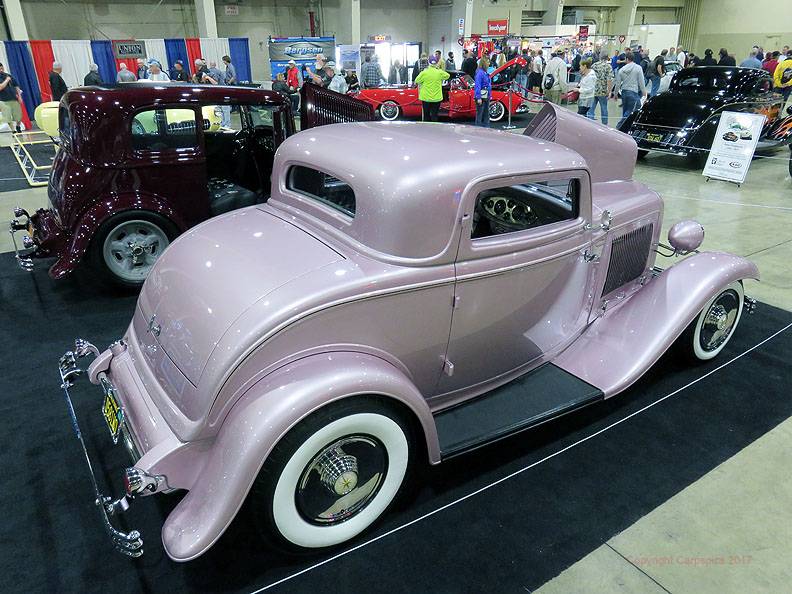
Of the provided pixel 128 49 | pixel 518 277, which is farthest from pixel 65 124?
pixel 128 49

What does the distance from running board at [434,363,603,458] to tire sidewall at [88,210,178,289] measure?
3.61m

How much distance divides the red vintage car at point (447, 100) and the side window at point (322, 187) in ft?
39.4

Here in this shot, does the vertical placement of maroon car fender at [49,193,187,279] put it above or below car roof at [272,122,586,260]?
below

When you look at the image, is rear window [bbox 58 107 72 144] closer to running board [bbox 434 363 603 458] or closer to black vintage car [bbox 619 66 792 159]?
running board [bbox 434 363 603 458]

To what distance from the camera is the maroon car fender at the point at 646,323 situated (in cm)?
329

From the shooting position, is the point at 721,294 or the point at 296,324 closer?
the point at 296,324

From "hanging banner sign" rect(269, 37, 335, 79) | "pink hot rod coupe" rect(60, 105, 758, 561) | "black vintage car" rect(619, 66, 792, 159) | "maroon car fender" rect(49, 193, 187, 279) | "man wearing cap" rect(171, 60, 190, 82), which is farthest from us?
"hanging banner sign" rect(269, 37, 335, 79)

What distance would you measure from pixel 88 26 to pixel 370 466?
865 inches

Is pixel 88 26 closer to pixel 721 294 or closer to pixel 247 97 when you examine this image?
pixel 247 97

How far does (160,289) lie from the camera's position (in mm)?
2783

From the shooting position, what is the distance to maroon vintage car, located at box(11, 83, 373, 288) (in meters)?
4.95

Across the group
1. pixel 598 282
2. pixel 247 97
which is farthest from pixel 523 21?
pixel 598 282

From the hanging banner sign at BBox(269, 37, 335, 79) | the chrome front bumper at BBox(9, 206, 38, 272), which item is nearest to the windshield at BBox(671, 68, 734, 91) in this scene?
the chrome front bumper at BBox(9, 206, 38, 272)

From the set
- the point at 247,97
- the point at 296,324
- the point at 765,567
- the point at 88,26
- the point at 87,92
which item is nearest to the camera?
the point at 296,324
